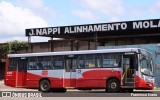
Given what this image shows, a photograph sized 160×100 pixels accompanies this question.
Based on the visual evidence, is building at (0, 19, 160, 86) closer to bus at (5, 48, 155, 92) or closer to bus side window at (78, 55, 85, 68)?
bus at (5, 48, 155, 92)

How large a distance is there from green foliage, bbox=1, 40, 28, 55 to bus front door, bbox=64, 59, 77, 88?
854 inches

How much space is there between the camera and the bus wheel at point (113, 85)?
26703 millimetres

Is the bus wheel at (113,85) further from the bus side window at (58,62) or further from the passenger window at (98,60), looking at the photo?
the bus side window at (58,62)

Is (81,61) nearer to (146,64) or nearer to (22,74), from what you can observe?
(146,64)

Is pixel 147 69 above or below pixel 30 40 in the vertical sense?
below

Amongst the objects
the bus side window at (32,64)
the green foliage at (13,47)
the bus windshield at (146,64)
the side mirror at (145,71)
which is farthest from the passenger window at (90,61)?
the green foliage at (13,47)

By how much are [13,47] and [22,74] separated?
21.3 meters

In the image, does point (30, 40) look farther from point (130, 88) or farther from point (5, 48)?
point (130, 88)

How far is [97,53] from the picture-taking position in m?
27.7

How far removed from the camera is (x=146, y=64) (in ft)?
89.8

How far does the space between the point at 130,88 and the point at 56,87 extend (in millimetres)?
5092

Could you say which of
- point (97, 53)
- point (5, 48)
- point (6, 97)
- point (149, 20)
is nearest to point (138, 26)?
point (149, 20)

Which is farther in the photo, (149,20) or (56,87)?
(149,20)

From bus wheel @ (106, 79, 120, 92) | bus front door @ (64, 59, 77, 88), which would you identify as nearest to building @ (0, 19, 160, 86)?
bus front door @ (64, 59, 77, 88)
